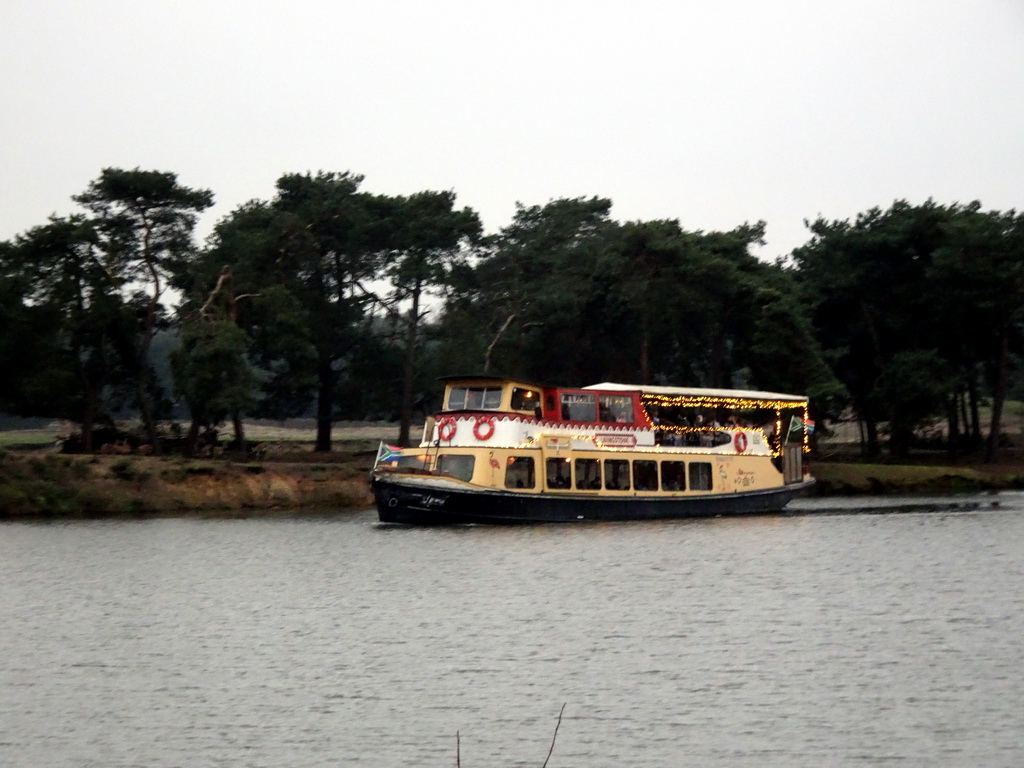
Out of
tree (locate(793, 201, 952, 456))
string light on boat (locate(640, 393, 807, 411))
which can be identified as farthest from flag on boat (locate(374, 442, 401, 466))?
tree (locate(793, 201, 952, 456))

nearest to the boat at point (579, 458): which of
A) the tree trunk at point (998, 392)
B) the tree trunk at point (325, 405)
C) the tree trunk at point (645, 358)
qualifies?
the tree trunk at point (645, 358)

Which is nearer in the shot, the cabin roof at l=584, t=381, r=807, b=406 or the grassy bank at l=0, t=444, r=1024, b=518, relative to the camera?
the cabin roof at l=584, t=381, r=807, b=406

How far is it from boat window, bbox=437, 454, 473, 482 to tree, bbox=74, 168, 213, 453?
2302cm

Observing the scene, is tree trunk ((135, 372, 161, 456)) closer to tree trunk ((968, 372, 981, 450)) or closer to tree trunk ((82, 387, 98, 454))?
tree trunk ((82, 387, 98, 454))

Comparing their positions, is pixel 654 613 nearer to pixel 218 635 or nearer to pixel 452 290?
pixel 218 635

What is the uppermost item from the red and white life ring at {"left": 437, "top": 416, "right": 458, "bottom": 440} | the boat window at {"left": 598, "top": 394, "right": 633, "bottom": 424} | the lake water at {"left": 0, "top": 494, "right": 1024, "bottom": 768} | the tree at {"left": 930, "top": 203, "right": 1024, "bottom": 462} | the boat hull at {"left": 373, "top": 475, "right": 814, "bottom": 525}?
the tree at {"left": 930, "top": 203, "right": 1024, "bottom": 462}

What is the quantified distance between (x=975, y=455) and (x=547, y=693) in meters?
64.0

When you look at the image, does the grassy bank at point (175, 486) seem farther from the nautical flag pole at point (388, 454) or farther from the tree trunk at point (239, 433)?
the nautical flag pole at point (388, 454)

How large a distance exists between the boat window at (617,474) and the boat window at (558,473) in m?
1.72

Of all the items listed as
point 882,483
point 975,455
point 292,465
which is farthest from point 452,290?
point 975,455

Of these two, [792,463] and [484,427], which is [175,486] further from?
[792,463]

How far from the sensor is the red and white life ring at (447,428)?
51125 mm

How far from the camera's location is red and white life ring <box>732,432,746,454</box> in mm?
55906

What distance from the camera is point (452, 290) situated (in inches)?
3132
